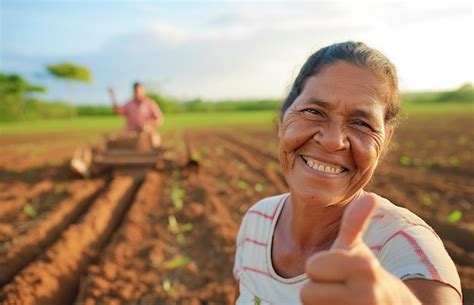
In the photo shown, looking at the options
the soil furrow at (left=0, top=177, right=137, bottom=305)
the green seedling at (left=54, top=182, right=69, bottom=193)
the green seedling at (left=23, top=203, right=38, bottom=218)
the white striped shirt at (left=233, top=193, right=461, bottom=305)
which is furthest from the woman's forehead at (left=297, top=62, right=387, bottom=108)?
the green seedling at (left=54, top=182, right=69, bottom=193)

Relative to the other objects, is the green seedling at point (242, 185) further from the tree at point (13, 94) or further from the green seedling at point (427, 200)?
the tree at point (13, 94)

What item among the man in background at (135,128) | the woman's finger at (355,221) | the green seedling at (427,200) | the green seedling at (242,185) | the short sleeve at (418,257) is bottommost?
the green seedling at (427,200)

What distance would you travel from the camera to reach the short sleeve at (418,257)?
1.24m

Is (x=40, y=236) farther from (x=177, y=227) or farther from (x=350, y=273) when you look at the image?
(x=350, y=273)

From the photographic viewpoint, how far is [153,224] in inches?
220

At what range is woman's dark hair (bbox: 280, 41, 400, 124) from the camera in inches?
60.4

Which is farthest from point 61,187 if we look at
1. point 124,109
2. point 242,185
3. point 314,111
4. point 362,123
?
point 362,123

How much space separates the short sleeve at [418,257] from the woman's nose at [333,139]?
34 centimetres

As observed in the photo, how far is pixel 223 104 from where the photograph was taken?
74.5 m

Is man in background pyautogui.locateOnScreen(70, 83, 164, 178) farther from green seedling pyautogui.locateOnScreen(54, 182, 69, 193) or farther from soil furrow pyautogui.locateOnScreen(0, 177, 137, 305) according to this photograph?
soil furrow pyautogui.locateOnScreen(0, 177, 137, 305)

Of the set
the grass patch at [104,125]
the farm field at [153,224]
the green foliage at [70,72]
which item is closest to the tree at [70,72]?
the green foliage at [70,72]

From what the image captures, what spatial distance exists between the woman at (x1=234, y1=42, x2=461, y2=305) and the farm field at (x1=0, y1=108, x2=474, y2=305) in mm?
449

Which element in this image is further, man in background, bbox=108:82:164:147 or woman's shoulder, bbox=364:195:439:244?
man in background, bbox=108:82:164:147

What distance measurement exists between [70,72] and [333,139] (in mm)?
69412
